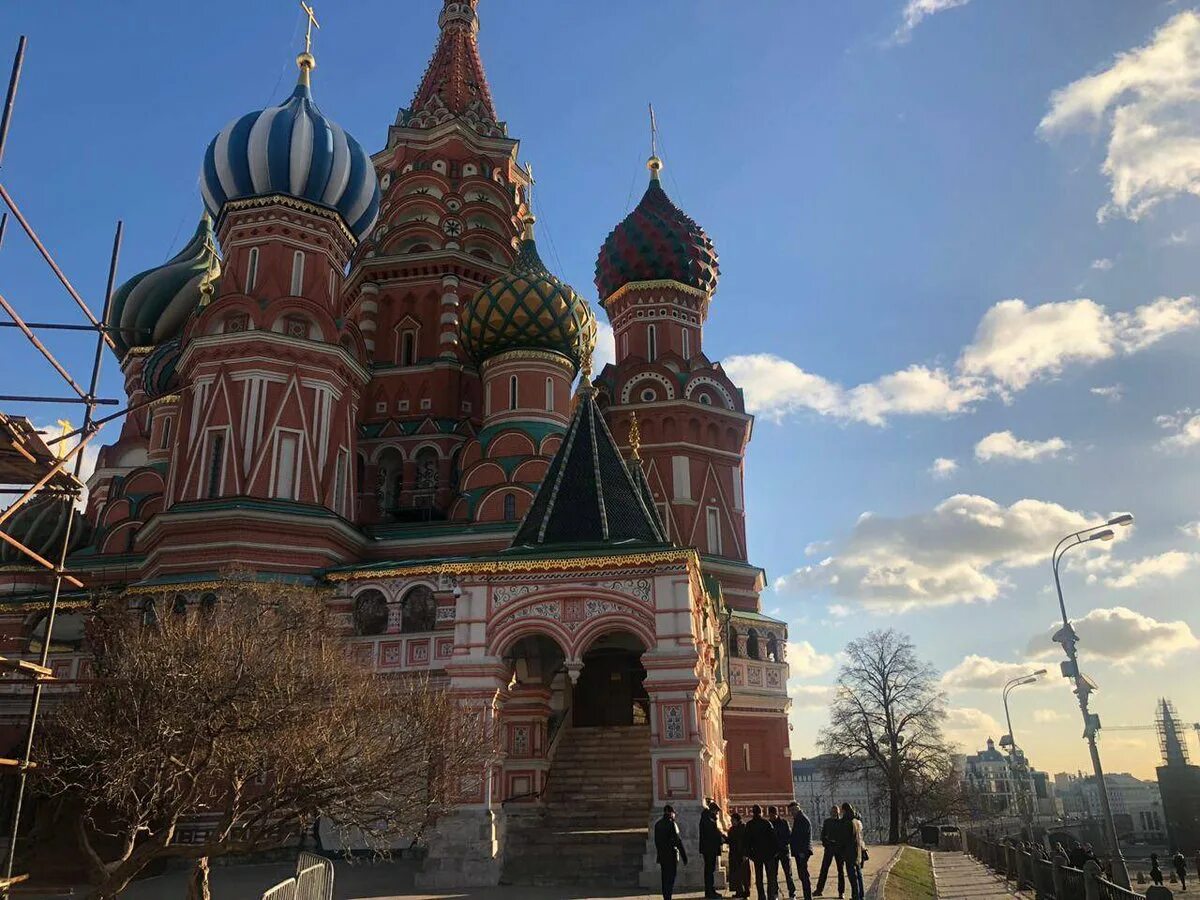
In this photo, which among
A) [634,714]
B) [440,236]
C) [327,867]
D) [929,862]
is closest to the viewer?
[327,867]

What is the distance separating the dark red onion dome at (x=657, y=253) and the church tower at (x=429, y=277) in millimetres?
3193

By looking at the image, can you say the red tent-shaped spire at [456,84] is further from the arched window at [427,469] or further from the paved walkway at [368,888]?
the paved walkway at [368,888]

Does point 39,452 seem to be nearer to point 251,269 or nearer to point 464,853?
point 464,853

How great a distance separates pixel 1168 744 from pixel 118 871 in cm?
8191

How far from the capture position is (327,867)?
9648mm

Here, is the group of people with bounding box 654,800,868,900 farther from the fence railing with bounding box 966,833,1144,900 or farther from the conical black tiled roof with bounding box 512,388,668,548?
the conical black tiled roof with bounding box 512,388,668,548

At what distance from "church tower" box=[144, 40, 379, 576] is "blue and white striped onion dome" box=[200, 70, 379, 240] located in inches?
1.3

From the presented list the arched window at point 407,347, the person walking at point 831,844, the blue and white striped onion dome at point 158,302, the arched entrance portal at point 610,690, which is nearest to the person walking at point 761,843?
the person walking at point 831,844

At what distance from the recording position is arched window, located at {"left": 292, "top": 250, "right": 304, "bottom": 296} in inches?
930

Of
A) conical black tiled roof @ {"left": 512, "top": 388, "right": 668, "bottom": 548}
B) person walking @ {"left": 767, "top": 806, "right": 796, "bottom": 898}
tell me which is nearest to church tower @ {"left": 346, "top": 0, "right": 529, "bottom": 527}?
conical black tiled roof @ {"left": 512, "top": 388, "right": 668, "bottom": 548}

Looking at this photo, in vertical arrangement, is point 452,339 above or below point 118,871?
above

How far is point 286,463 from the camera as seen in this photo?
2200cm

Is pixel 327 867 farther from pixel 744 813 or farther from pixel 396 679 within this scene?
pixel 744 813

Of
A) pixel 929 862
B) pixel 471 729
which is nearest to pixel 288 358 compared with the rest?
pixel 471 729
